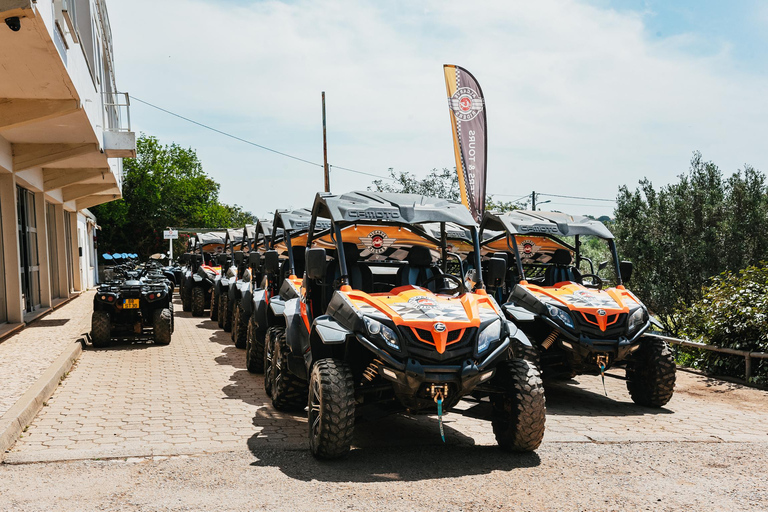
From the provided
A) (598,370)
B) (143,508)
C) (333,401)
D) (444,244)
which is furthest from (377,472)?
(598,370)

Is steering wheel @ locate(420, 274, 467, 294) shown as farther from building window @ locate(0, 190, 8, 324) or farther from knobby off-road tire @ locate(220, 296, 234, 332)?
building window @ locate(0, 190, 8, 324)

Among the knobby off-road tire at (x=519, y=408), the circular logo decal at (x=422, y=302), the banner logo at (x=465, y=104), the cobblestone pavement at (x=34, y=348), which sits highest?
the banner logo at (x=465, y=104)

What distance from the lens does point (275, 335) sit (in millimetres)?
7734

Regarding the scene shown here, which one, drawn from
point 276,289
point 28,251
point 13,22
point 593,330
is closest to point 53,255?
point 28,251

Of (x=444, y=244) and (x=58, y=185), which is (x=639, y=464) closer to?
(x=444, y=244)

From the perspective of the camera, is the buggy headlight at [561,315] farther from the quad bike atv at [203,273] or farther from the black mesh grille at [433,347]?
the quad bike atv at [203,273]

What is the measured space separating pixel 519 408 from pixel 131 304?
334 inches

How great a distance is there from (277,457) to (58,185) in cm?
1575

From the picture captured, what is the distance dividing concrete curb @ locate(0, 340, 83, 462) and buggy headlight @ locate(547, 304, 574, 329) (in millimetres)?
5496

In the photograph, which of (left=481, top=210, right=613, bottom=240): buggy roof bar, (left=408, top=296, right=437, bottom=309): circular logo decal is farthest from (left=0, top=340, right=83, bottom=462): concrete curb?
(left=481, top=210, right=613, bottom=240): buggy roof bar

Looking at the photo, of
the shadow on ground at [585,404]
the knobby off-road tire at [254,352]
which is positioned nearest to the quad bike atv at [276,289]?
the knobby off-road tire at [254,352]

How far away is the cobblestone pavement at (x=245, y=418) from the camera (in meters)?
5.93

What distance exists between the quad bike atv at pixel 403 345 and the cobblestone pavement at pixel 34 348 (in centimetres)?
324

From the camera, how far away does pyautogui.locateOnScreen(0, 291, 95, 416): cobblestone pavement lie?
780 cm
